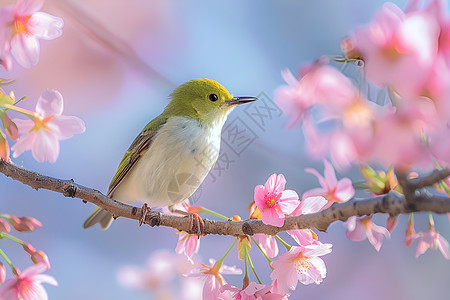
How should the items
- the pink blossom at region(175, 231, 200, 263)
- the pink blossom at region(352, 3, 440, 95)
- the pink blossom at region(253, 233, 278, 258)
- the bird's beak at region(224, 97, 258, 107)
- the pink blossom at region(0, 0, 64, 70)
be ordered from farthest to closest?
the bird's beak at region(224, 97, 258, 107) < the pink blossom at region(175, 231, 200, 263) < the pink blossom at region(253, 233, 278, 258) < the pink blossom at region(0, 0, 64, 70) < the pink blossom at region(352, 3, 440, 95)

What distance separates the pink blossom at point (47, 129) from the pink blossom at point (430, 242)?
62cm

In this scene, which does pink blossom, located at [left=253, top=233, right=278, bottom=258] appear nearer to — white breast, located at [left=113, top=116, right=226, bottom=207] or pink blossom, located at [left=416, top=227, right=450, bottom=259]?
pink blossom, located at [left=416, top=227, right=450, bottom=259]

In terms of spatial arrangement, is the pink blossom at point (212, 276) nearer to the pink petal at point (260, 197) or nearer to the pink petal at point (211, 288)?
the pink petal at point (211, 288)

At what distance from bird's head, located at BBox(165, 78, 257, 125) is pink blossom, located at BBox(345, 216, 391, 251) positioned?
0.66m

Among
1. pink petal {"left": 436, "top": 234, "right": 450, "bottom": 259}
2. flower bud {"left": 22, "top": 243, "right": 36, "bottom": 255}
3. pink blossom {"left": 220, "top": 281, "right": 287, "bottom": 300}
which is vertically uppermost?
flower bud {"left": 22, "top": 243, "right": 36, "bottom": 255}

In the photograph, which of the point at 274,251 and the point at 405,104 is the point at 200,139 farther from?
the point at 405,104

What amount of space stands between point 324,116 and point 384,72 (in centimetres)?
7

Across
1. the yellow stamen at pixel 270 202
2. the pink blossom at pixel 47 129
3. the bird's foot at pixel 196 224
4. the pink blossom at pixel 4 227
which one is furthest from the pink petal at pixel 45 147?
the yellow stamen at pixel 270 202

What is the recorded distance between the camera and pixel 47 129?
81cm

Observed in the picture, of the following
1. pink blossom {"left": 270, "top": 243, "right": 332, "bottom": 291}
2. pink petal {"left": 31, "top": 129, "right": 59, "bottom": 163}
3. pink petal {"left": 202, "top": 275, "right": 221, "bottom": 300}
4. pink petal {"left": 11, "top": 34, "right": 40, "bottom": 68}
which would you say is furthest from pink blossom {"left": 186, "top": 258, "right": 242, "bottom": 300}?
pink petal {"left": 11, "top": 34, "right": 40, "bottom": 68}

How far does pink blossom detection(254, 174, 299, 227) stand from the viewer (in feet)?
2.42

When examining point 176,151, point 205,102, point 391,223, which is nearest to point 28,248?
point 176,151

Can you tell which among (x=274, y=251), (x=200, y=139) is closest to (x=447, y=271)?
(x=200, y=139)

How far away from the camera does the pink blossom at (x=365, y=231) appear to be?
79 cm
